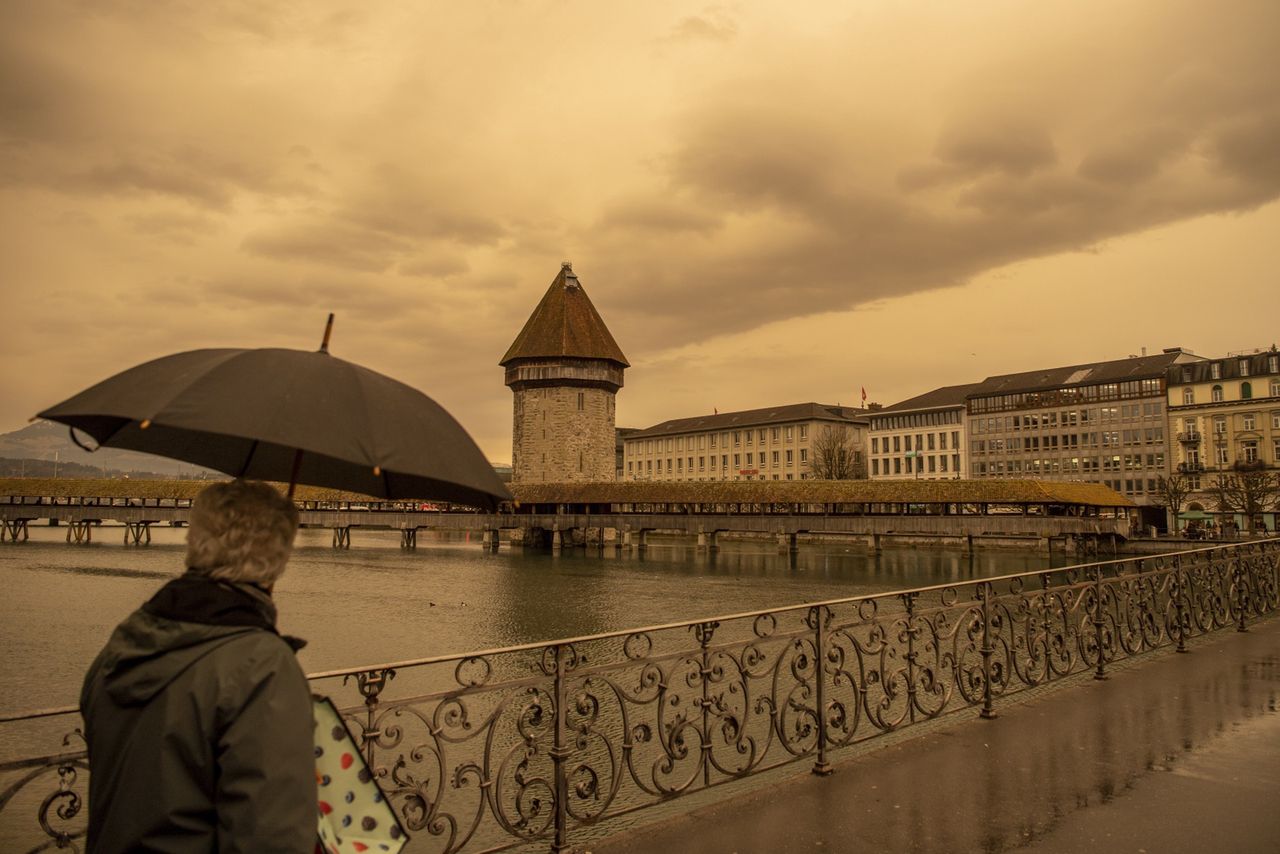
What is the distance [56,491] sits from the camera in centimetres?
5662

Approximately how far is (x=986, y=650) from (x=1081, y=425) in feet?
222

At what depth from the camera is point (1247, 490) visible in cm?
4631

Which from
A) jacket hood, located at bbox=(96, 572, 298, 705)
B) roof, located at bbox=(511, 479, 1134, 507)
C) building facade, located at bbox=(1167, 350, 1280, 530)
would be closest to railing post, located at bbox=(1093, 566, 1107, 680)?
jacket hood, located at bbox=(96, 572, 298, 705)

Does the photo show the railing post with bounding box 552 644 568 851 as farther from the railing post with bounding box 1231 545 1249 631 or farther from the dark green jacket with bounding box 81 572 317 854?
the railing post with bounding box 1231 545 1249 631

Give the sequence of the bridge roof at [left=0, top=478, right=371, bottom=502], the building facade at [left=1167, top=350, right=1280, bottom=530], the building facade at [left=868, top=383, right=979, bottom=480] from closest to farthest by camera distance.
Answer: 1. the building facade at [left=1167, top=350, right=1280, bottom=530]
2. the bridge roof at [left=0, top=478, right=371, bottom=502]
3. the building facade at [left=868, top=383, right=979, bottom=480]

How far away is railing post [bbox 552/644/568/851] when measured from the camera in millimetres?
3928

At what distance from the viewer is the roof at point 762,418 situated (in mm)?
85500

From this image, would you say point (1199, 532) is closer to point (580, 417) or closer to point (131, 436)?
point (580, 417)

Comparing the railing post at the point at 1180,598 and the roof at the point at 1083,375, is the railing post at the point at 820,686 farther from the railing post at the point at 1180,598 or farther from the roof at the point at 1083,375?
the roof at the point at 1083,375

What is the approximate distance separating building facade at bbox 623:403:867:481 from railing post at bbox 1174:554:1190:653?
225ft

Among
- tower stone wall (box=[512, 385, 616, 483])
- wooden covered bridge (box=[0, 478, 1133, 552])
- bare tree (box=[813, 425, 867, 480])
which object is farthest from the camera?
bare tree (box=[813, 425, 867, 480])

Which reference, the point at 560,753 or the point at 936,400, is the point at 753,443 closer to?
the point at 936,400

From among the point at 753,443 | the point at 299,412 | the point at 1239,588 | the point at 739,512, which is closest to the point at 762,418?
the point at 753,443

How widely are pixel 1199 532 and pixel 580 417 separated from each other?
39251 millimetres
